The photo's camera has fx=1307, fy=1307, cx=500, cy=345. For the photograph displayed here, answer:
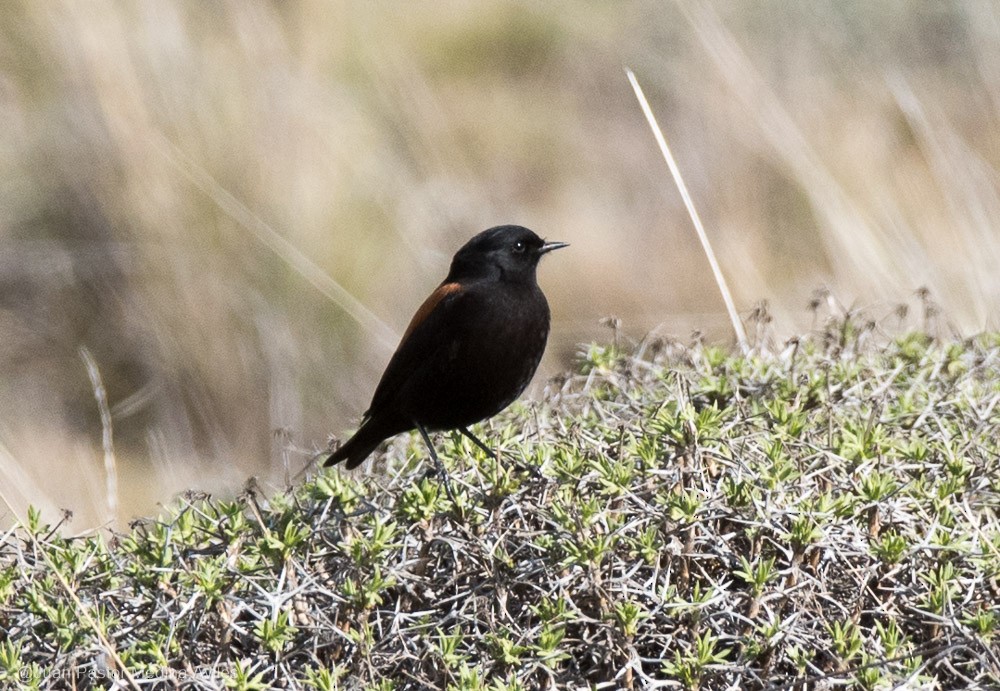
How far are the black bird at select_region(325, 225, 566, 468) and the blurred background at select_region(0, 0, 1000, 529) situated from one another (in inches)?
60.1

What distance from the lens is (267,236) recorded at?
6.38 meters

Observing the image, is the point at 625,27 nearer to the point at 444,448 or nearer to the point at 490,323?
the point at 490,323

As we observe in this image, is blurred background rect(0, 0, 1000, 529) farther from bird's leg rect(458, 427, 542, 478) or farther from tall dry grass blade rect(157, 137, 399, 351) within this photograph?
bird's leg rect(458, 427, 542, 478)

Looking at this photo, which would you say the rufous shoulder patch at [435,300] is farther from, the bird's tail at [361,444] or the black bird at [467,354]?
the bird's tail at [361,444]

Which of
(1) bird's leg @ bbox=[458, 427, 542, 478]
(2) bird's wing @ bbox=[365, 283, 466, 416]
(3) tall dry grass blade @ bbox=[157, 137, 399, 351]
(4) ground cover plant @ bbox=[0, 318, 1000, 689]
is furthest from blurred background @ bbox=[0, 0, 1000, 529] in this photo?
(4) ground cover plant @ bbox=[0, 318, 1000, 689]

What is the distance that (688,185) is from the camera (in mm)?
7988

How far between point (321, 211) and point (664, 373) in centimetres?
344

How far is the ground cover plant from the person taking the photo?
103 inches

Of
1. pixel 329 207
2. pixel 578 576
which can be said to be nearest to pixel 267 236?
pixel 329 207

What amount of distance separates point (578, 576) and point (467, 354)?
143cm

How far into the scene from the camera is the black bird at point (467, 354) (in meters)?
4.00

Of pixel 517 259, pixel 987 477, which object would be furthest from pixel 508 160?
pixel 987 477

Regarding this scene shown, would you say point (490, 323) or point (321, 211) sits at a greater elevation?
point (321, 211)

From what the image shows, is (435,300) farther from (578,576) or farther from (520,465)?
(578,576)
